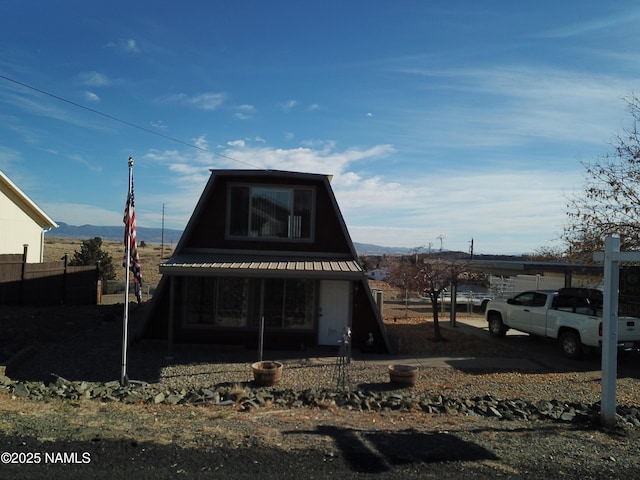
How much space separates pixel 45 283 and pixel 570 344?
1890 centimetres

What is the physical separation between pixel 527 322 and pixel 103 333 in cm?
1357

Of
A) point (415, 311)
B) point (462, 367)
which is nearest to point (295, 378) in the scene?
point (462, 367)

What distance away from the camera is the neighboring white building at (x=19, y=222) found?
23.2 m

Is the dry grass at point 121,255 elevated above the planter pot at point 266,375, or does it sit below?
above

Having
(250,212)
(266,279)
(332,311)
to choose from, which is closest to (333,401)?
(332,311)

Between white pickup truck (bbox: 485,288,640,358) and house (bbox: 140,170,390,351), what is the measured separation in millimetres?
4980

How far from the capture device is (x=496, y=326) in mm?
16531

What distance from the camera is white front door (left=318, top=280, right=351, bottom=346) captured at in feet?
45.1

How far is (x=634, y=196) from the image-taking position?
14055 mm

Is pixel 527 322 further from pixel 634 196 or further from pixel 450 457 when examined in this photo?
pixel 450 457

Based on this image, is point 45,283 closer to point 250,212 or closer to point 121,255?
point 250,212

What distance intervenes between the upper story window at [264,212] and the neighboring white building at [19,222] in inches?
608

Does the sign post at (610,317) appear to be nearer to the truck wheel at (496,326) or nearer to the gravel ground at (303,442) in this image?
the gravel ground at (303,442)

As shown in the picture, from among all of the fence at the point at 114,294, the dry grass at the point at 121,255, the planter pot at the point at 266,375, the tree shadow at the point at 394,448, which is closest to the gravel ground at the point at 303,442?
the tree shadow at the point at 394,448
